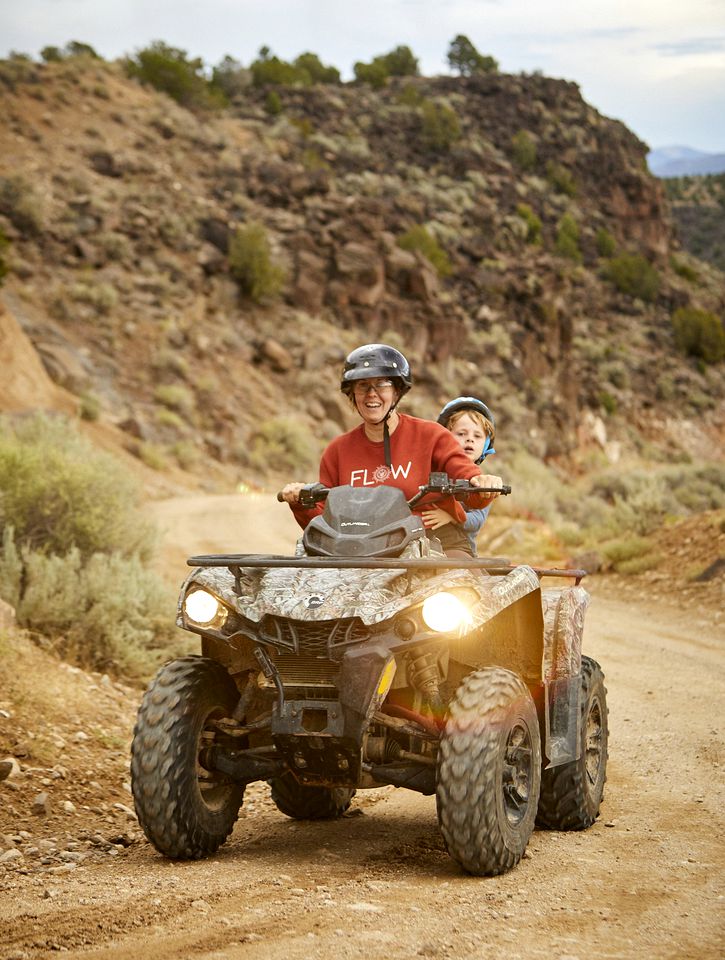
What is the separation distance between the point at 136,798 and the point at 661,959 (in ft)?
8.12

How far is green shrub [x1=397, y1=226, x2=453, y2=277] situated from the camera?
54431 mm

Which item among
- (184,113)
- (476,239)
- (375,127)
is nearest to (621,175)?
(375,127)

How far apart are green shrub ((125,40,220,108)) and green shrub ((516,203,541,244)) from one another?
1980 cm

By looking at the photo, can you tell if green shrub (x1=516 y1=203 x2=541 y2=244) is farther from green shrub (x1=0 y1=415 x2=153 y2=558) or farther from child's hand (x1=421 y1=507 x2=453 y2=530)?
child's hand (x1=421 y1=507 x2=453 y2=530)

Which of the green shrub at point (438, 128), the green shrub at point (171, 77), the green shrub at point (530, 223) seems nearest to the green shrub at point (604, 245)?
the green shrub at point (530, 223)

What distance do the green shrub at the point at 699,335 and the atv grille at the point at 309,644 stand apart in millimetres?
66432

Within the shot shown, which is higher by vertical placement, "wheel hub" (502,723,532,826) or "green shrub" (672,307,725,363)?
"green shrub" (672,307,725,363)

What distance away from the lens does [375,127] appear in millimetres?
73438

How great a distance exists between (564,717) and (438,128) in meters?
72.9

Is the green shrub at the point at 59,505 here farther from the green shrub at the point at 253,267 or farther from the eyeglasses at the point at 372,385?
the green shrub at the point at 253,267

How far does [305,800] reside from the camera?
21.3ft

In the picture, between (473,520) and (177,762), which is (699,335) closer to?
(473,520)

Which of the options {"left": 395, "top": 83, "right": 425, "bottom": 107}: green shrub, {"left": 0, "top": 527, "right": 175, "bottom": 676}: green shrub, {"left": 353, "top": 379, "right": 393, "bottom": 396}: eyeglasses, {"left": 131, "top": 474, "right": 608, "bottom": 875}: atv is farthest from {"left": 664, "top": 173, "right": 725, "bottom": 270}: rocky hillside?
{"left": 131, "top": 474, "right": 608, "bottom": 875}: atv

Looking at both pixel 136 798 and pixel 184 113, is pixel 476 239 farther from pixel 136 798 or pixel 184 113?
pixel 136 798
